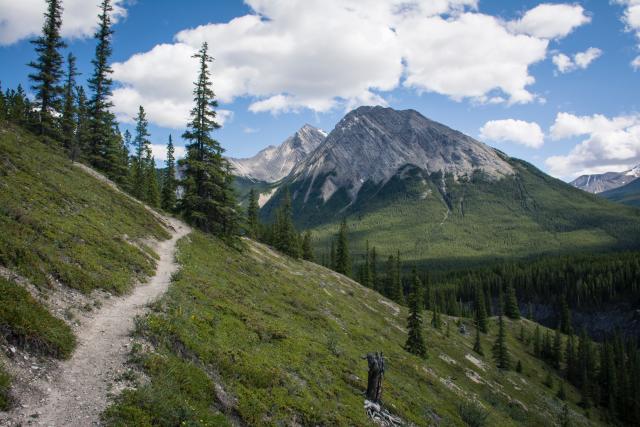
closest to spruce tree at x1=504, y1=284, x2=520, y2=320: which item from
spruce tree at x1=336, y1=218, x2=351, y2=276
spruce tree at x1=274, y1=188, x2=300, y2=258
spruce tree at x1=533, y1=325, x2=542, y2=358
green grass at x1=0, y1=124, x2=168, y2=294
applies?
spruce tree at x1=533, y1=325, x2=542, y2=358

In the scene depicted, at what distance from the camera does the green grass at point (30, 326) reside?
12145 millimetres

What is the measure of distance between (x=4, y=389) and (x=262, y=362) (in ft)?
36.8

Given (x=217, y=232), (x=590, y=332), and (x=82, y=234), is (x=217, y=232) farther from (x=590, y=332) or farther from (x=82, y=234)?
(x=590, y=332)

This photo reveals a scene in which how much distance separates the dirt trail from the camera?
10.5 metres

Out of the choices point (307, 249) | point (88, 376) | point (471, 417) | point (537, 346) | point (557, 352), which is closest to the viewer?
point (88, 376)

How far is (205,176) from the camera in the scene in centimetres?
4947

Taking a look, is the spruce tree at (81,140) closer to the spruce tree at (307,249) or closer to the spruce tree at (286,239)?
the spruce tree at (286,239)

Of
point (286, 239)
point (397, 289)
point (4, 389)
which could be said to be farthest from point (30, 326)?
point (397, 289)

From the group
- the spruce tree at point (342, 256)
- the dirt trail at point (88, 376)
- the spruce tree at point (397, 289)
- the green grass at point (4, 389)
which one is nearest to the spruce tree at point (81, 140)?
the dirt trail at point (88, 376)

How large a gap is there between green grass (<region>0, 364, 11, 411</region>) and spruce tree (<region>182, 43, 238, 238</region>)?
3935 cm

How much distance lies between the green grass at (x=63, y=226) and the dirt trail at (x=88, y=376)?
107 inches

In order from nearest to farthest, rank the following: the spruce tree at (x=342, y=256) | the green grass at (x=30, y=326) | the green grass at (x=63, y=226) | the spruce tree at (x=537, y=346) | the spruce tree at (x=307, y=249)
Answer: the green grass at (x=30, y=326) < the green grass at (x=63, y=226) < the spruce tree at (x=307, y=249) < the spruce tree at (x=342, y=256) < the spruce tree at (x=537, y=346)

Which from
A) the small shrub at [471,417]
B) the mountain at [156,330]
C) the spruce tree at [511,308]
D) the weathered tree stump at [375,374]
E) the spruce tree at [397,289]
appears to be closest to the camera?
the mountain at [156,330]

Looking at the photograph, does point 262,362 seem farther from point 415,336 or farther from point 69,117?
point 69,117
